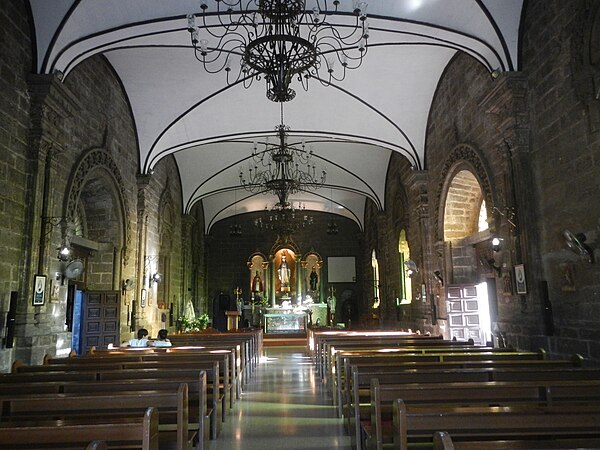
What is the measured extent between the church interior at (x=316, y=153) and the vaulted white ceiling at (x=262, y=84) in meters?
0.04

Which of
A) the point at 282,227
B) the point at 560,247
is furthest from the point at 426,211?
the point at 560,247

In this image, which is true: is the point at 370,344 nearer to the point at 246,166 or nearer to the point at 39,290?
the point at 39,290

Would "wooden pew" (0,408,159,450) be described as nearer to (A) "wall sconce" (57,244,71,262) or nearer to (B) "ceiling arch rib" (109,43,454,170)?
(A) "wall sconce" (57,244,71,262)

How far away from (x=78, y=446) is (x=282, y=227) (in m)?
11.3

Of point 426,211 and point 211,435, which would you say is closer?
point 211,435

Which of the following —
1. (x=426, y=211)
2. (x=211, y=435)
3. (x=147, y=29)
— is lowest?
(x=211, y=435)

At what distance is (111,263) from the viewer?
1041 centimetres

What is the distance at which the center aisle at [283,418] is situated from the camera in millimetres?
4625

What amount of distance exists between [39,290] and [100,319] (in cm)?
274

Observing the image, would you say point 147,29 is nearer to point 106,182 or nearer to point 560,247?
point 106,182

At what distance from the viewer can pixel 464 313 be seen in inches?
392

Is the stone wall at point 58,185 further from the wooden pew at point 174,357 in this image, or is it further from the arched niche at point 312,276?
the arched niche at point 312,276

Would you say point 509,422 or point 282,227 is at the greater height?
point 282,227

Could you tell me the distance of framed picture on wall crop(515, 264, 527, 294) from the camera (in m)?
7.09
